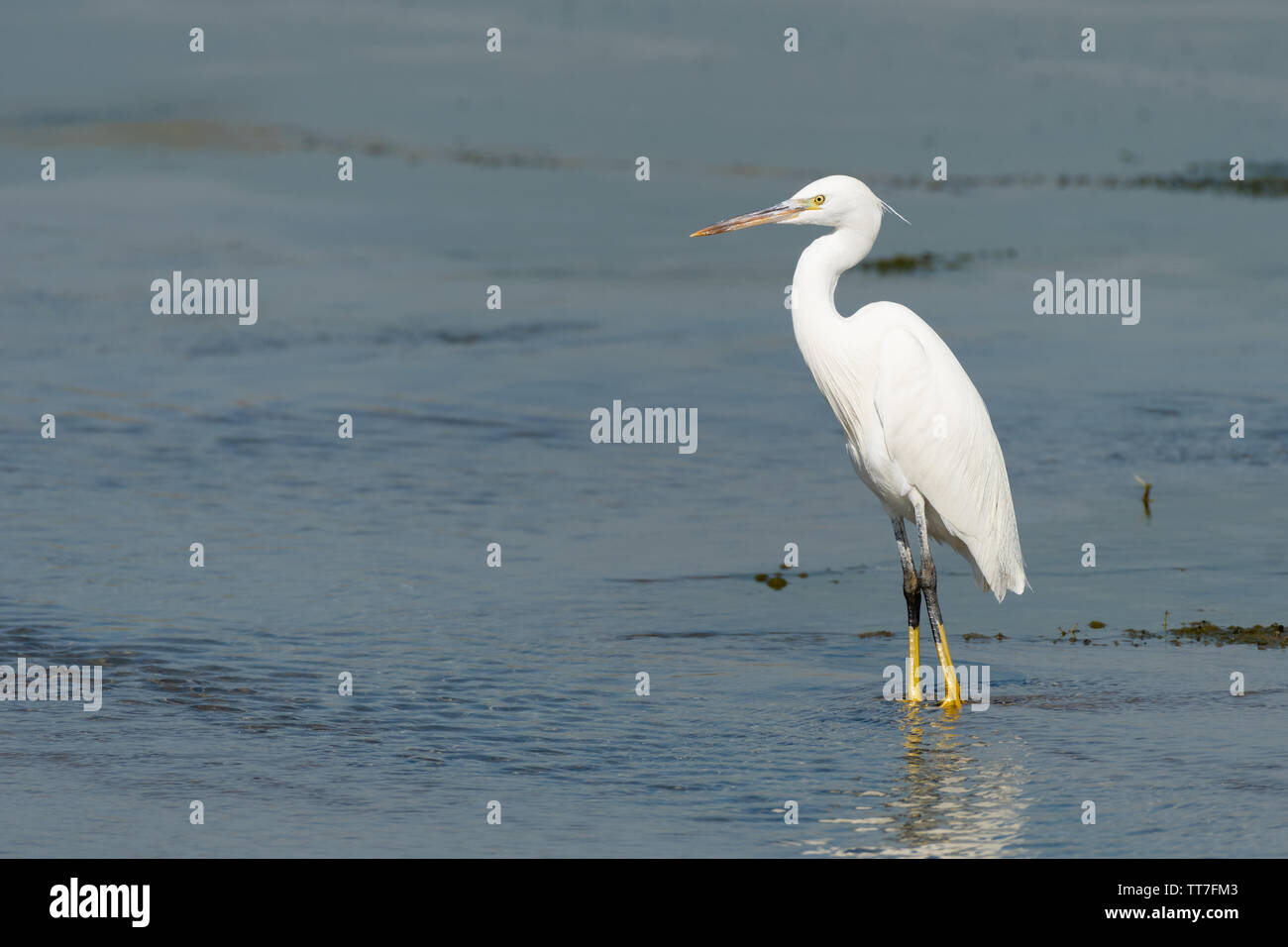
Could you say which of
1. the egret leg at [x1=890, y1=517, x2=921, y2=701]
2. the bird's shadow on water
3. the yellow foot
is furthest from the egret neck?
the bird's shadow on water

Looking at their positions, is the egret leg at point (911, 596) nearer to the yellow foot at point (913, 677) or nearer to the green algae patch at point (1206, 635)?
the yellow foot at point (913, 677)

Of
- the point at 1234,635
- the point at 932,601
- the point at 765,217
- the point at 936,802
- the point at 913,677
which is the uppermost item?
the point at 765,217

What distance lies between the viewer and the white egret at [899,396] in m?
7.90

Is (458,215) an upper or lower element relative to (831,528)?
upper

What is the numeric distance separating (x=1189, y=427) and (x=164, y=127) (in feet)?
70.7

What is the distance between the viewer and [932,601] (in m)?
8.01

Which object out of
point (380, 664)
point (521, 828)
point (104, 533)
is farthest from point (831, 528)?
point (521, 828)

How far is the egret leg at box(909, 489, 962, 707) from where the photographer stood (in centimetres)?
761

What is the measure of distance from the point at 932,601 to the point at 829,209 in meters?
1.89

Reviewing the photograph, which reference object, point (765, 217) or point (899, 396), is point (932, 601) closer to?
point (899, 396)

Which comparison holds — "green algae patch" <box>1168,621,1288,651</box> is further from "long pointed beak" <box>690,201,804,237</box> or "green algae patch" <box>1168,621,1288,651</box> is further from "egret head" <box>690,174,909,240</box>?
"long pointed beak" <box>690,201,804,237</box>

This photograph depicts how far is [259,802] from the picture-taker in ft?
20.3

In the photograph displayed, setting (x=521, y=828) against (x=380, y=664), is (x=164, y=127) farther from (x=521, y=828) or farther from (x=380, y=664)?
(x=521, y=828)

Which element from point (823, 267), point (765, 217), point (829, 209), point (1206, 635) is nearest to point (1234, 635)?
point (1206, 635)
